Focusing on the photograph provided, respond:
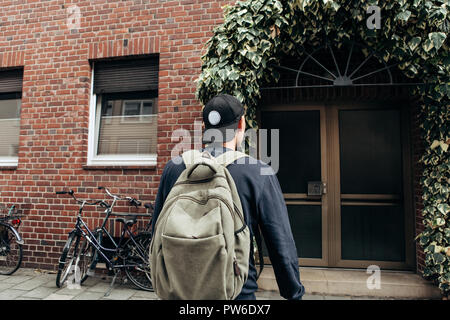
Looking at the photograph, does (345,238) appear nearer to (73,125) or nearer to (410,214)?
(410,214)

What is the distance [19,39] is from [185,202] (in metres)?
5.40

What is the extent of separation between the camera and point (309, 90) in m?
4.50

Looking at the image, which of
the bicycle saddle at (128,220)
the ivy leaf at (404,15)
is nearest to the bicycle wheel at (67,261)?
the bicycle saddle at (128,220)

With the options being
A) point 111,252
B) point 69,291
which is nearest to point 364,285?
point 111,252

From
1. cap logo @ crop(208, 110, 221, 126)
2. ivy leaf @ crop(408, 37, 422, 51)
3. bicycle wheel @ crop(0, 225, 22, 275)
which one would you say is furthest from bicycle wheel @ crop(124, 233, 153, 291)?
ivy leaf @ crop(408, 37, 422, 51)

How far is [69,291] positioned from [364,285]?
11.8ft

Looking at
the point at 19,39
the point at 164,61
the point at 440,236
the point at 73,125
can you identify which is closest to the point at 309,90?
the point at 164,61

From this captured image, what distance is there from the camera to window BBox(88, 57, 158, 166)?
4832 mm

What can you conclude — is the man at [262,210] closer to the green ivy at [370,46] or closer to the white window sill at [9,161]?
the green ivy at [370,46]

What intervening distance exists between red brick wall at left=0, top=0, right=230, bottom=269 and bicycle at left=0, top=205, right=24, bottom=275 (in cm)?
15

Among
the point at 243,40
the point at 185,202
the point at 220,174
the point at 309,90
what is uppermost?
the point at 243,40

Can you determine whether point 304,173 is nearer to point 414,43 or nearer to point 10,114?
point 414,43

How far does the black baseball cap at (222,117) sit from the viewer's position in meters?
1.47

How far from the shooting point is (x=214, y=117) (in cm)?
148
